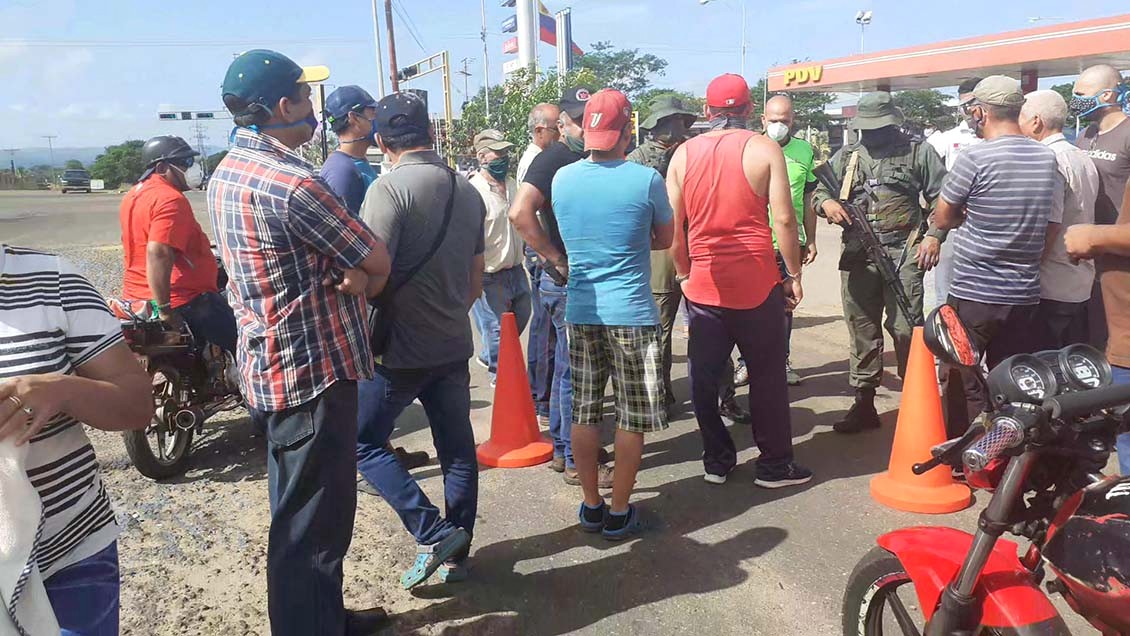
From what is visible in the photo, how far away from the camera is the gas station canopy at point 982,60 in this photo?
20.5 m

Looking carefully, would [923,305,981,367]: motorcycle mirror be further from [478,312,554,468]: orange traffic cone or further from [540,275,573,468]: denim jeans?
[478,312,554,468]: orange traffic cone

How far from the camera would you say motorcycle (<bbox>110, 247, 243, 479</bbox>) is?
4.42 m

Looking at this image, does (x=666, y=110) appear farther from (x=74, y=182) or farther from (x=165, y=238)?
(x=74, y=182)

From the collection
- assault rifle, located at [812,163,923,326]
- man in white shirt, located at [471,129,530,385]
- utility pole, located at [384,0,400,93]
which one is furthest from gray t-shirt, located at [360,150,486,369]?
utility pole, located at [384,0,400,93]

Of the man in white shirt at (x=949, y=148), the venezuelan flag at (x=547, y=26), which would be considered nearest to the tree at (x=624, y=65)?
the venezuelan flag at (x=547, y=26)

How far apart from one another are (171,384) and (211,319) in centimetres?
44

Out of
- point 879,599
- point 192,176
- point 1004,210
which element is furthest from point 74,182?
point 879,599

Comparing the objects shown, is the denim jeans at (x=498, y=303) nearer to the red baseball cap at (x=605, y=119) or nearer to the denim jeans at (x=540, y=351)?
the denim jeans at (x=540, y=351)

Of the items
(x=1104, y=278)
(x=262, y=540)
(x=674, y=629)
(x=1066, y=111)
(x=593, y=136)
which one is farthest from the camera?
(x=1066, y=111)

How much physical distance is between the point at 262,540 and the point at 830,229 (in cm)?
1448

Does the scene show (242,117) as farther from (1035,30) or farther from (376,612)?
(1035,30)

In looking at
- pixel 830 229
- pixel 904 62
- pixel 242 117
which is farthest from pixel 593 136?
pixel 904 62

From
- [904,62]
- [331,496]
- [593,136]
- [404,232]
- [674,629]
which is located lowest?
[674,629]

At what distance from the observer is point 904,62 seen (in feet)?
88.1
